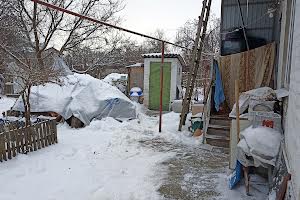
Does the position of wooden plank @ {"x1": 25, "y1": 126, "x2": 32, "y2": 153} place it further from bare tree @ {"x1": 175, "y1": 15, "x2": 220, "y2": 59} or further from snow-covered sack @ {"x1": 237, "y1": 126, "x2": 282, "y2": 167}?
bare tree @ {"x1": 175, "y1": 15, "x2": 220, "y2": 59}

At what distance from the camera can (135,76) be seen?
16.3 metres

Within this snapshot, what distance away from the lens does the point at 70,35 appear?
15.7 m

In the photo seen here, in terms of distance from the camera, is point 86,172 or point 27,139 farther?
point 27,139

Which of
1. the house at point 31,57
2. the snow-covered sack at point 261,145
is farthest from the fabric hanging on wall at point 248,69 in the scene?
the house at point 31,57

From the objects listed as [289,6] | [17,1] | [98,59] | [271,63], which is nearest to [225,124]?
[271,63]

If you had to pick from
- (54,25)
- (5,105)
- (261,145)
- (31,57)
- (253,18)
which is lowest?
(5,105)

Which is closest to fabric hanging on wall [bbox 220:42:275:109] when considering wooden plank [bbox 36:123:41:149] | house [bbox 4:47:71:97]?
wooden plank [bbox 36:123:41:149]

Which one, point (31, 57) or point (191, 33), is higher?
point (191, 33)

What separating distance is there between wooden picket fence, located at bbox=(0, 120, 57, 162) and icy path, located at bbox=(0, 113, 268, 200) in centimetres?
17

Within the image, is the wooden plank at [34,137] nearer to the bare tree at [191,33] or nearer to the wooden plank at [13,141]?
the wooden plank at [13,141]

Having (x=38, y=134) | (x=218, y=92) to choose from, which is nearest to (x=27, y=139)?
(x=38, y=134)

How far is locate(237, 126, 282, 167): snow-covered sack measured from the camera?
3.44m

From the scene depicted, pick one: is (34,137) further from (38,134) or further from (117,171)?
(117,171)

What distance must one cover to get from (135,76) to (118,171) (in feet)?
39.0
